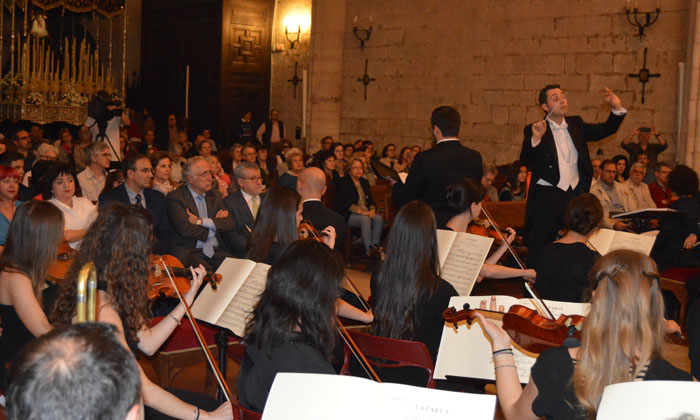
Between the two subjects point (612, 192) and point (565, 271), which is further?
point (612, 192)

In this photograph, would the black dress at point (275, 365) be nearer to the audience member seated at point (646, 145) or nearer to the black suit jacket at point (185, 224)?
the black suit jacket at point (185, 224)

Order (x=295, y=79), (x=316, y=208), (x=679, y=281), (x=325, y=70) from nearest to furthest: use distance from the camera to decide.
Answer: (x=316, y=208), (x=679, y=281), (x=325, y=70), (x=295, y=79)

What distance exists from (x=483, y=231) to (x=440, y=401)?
360cm

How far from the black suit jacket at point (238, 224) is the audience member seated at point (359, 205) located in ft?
8.63

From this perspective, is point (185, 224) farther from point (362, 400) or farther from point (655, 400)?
point (655, 400)

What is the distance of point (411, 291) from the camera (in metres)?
3.13

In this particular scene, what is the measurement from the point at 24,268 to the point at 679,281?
425 cm

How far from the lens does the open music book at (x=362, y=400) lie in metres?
1.74

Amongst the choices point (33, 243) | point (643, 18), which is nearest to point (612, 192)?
point (643, 18)

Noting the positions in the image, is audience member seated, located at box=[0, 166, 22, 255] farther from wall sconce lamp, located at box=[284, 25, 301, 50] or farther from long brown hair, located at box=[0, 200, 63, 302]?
wall sconce lamp, located at box=[284, 25, 301, 50]

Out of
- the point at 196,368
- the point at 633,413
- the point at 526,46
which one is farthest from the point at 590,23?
the point at 633,413

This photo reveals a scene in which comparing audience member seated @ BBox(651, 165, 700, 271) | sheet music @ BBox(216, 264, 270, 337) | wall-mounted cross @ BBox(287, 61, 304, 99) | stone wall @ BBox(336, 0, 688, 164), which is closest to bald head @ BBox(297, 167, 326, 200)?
sheet music @ BBox(216, 264, 270, 337)

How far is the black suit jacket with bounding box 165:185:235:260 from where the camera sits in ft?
16.4

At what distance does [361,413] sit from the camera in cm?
179
